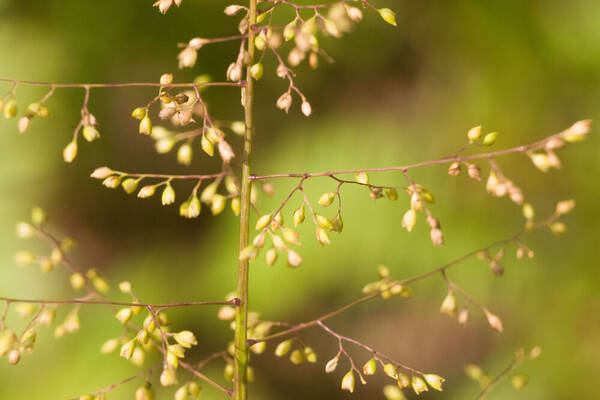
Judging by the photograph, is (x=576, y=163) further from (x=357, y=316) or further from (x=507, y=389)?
(x=357, y=316)

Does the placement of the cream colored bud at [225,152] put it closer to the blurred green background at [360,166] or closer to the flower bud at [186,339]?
the flower bud at [186,339]

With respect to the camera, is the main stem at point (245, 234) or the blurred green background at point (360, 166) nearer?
the main stem at point (245, 234)

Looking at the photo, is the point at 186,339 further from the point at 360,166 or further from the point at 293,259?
the point at 360,166

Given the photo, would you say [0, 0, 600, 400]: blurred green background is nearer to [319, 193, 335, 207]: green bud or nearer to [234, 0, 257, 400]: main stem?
[234, 0, 257, 400]: main stem

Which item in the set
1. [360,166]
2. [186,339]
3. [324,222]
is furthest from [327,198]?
[360,166]

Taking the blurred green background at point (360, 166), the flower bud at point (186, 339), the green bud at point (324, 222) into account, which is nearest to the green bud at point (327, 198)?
the green bud at point (324, 222)

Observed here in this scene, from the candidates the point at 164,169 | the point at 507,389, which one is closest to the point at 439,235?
the point at 507,389
